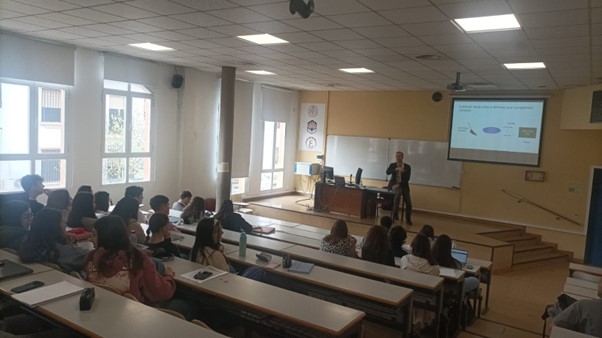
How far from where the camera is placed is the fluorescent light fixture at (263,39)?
5.65 meters

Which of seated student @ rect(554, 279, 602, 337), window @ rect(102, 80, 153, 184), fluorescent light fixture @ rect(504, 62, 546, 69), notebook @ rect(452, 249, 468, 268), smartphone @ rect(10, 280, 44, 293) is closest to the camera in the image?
smartphone @ rect(10, 280, 44, 293)

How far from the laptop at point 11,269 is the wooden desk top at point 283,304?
3.62 feet

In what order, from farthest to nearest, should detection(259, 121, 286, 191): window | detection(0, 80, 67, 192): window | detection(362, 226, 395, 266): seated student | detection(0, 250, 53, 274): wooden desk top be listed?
detection(259, 121, 286, 191): window
detection(0, 80, 67, 192): window
detection(362, 226, 395, 266): seated student
detection(0, 250, 53, 274): wooden desk top

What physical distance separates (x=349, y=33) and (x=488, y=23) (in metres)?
1.55

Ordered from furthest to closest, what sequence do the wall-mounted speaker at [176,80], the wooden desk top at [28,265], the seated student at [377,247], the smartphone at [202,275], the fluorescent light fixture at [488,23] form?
1. the wall-mounted speaker at [176,80]
2. the seated student at [377,247]
3. the fluorescent light fixture at [488,23]
4. the smartphone at [202,275]
5. the wooden desk top at [28,265]

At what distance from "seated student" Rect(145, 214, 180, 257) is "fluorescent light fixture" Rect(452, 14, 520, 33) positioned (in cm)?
354

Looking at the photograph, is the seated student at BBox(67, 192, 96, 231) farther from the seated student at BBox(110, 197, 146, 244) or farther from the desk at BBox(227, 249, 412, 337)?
the desk at BBox(227, 249, 412, 337)

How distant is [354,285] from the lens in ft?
11.6

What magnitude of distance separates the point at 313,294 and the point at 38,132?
558cm

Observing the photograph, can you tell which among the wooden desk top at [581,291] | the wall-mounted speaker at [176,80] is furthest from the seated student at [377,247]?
the wall-mounted speaker at [176,80]

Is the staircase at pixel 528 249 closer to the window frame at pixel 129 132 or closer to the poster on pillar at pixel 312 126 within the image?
the poster on pillar at pixel 312 126

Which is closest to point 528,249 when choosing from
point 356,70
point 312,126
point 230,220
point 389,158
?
point 389,158

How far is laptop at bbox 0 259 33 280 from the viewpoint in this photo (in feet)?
9.99

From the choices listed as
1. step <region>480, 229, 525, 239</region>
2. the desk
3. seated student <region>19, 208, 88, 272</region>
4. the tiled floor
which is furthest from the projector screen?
seated student <region>19, 208, 88, 272</region>
